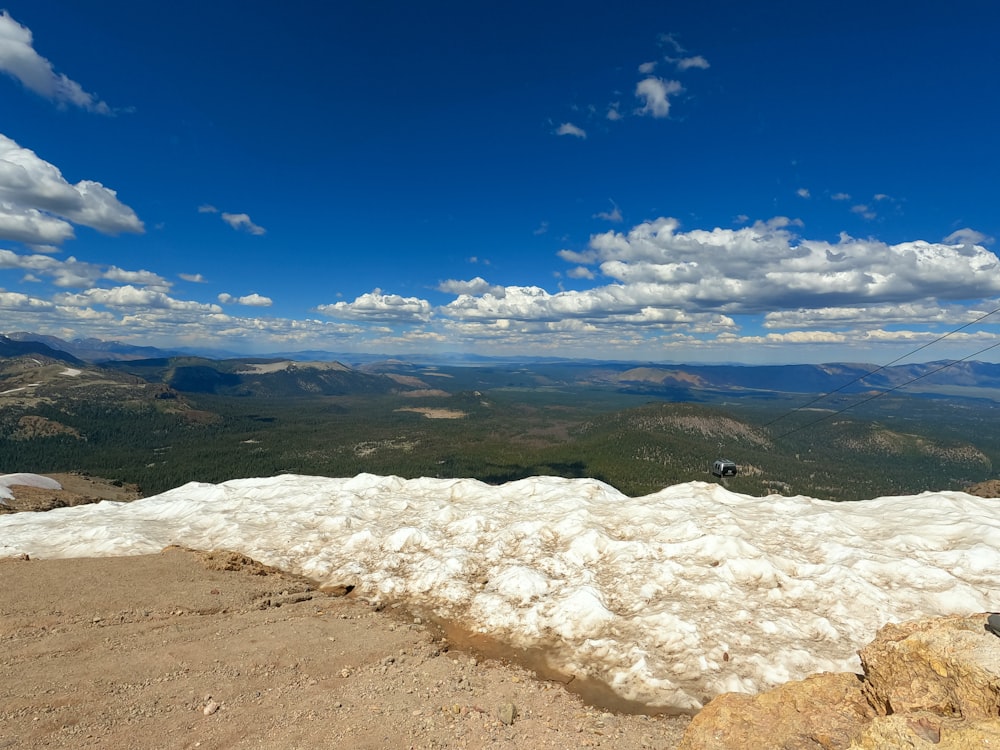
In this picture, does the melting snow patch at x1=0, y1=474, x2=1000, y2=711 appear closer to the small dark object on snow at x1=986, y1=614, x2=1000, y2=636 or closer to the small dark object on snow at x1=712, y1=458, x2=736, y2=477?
the small dark object on snow at x1=712, y1=458, x2=736, y2=477

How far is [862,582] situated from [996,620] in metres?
16.3

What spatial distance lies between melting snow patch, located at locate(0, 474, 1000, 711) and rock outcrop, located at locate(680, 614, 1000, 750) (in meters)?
5.70

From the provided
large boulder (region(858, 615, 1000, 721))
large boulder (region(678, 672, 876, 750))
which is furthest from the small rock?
large boulder (region(858, 615, 1000, 721))

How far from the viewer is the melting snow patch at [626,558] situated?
70.8 feet

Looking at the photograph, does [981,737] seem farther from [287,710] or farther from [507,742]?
[287,710]

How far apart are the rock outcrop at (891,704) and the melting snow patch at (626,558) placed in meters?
5.70

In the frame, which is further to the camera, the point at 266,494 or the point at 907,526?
the point at 266,494

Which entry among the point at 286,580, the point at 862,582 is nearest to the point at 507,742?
the point at 286,580

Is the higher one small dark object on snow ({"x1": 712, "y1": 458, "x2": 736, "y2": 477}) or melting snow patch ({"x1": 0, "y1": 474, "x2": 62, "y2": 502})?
small dark object on snow ({"x1": 712, "y1": 458, "x2": 736, "y2": 477})

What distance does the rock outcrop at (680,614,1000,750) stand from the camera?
9.75 m

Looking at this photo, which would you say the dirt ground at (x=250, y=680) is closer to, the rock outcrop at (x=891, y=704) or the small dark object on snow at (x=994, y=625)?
the rock outcrop at (x=891, y=704)

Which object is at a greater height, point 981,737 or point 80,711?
point 981,737

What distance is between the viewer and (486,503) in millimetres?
41906

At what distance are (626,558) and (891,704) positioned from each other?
59.6ft
